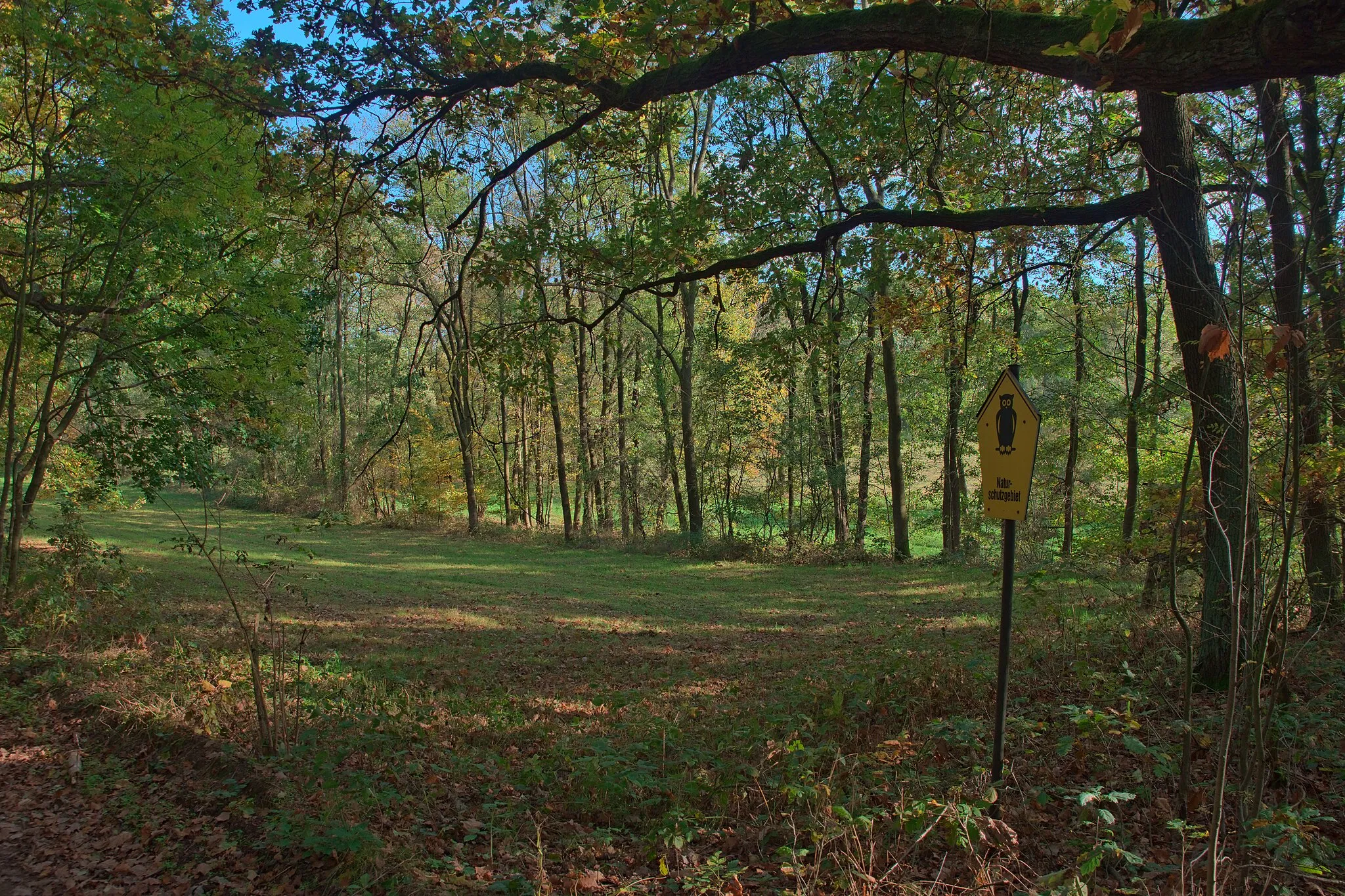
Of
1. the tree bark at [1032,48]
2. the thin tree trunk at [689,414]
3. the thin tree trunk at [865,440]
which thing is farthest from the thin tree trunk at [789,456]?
the tree bark at [1032,48]

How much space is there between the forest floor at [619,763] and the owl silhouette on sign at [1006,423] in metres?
1.41

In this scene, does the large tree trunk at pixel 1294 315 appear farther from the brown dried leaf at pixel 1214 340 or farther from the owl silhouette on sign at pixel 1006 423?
the owl silhouette on sign at pixel 1006 423

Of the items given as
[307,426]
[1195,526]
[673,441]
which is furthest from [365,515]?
[1195,526]

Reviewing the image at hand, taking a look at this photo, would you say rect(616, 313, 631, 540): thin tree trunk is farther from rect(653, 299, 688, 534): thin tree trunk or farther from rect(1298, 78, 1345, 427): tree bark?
rect(1298, 78, 1345, 427): tree bark

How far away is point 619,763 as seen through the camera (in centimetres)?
455

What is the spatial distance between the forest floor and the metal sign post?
1.45 feet

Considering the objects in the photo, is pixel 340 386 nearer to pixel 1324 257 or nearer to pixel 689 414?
pixel 689 414

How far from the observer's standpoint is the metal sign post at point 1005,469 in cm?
350

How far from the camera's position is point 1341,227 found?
4.59 metres

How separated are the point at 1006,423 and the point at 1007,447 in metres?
0.12

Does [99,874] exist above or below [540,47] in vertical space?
below

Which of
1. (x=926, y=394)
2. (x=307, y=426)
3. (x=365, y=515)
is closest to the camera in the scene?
(x=307, y=426)

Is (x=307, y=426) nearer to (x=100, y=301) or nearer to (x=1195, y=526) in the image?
(x=100, y=301)

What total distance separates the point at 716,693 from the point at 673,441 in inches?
784
